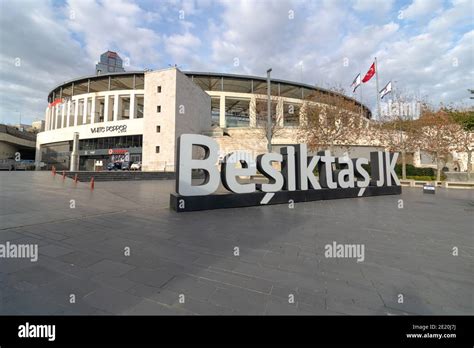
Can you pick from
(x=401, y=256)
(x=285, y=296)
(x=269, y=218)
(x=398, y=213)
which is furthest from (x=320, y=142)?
(x=285, y=296)

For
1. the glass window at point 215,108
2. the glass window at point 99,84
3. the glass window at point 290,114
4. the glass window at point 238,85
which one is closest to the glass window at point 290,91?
the glass window at point 290,114

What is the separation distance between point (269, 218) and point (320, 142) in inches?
756

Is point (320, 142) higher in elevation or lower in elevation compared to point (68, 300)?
higher

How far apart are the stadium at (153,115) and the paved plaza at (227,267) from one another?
83.4 feet

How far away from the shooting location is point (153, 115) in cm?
3322

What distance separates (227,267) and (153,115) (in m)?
33.7

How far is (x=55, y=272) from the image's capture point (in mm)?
3174

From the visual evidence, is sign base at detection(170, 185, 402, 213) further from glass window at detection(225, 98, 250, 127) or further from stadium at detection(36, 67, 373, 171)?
glass window at detection(225, 98, 250, 127)

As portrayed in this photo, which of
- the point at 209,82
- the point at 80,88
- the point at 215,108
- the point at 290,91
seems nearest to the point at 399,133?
the point at 290,91

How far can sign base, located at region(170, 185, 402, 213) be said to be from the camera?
7.81m

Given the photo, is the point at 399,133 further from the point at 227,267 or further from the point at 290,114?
the point at 227,267

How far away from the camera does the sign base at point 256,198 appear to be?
307 inches
